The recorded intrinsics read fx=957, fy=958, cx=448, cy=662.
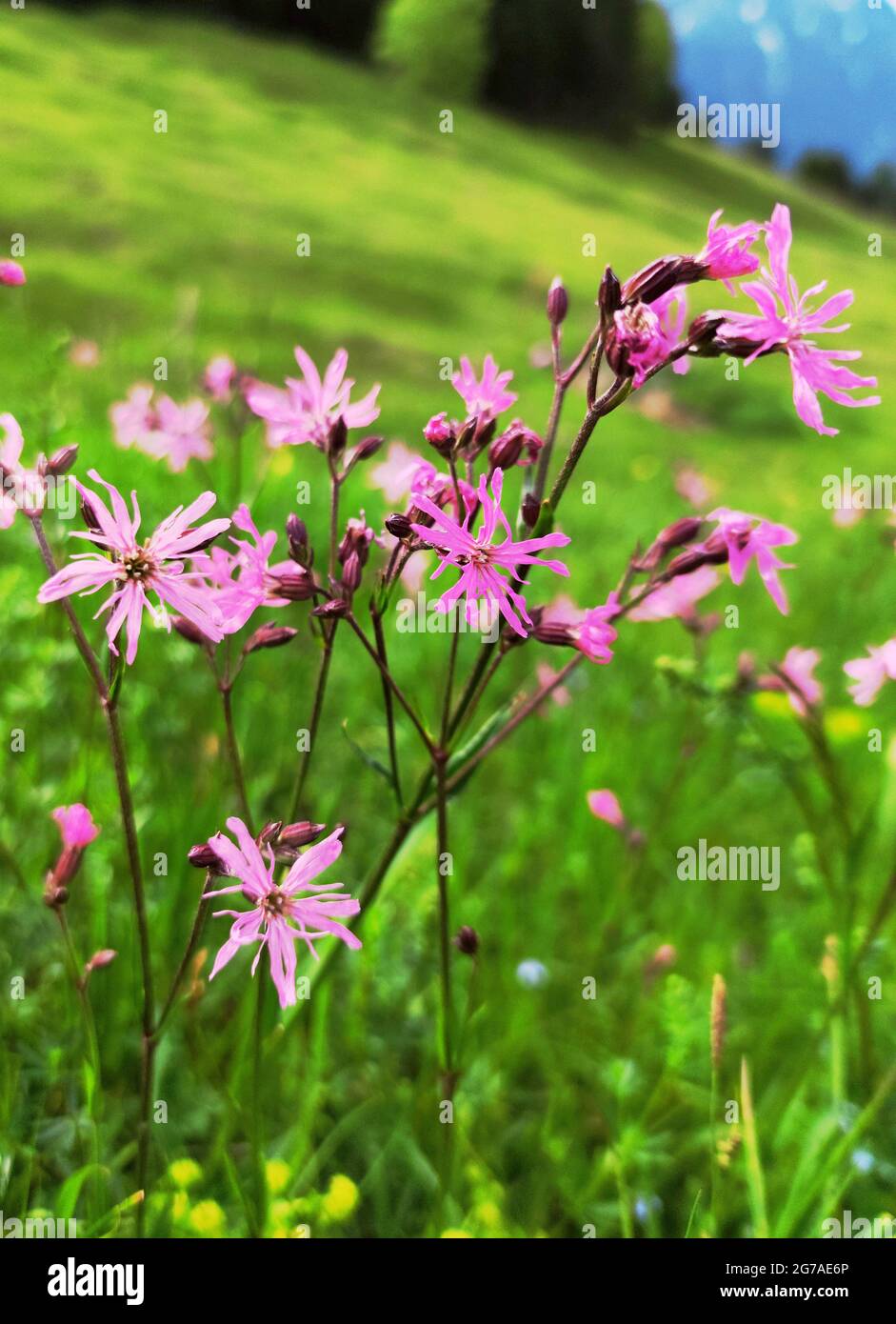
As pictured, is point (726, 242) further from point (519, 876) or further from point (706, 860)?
point (706, 860)

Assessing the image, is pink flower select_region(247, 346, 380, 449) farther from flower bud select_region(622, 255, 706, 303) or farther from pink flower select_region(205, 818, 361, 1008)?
pink flower select_region(205, 818, 361, 1008)

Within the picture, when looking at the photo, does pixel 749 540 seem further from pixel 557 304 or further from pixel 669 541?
pixel 557 304

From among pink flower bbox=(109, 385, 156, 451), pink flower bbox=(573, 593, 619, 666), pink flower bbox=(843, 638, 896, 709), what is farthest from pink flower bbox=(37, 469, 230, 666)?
pink flower bbox=(109, 385, 156, 451)

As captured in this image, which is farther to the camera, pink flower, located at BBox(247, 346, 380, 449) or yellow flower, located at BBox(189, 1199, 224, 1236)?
yellow flower, located at BBox(189, 1199, 224, 1236)

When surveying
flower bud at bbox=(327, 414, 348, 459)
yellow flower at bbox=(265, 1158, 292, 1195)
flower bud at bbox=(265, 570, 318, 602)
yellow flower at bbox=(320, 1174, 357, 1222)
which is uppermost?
flower bud at bbox=(327, 414, 348, 459)

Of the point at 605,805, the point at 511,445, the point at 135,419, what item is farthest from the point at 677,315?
the point at 135,419

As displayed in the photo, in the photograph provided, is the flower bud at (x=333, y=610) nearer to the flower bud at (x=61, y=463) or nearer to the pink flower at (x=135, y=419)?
the flower bud at (x=61, y=463)
